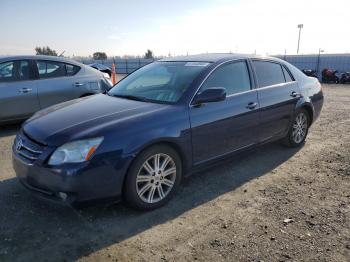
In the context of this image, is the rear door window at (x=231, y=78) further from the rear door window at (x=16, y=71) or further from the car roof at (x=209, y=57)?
the rear door window at (x=16, y=71)

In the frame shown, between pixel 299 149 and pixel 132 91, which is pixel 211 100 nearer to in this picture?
pixel 132 91

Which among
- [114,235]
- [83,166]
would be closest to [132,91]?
[83,166]

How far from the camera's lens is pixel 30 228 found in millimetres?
3391

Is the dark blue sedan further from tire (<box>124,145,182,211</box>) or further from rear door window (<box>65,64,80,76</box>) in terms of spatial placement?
rear door window (<box>65,64,80,76</box>)

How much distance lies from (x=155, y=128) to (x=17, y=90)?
4442 millimetres

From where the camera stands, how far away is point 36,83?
23.4 feet

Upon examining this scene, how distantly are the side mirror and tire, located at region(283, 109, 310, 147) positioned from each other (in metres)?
2.16

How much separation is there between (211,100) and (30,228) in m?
2.38

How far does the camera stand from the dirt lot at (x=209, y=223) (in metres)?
3.02

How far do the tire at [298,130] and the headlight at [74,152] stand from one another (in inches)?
143

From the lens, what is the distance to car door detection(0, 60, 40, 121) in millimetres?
6789

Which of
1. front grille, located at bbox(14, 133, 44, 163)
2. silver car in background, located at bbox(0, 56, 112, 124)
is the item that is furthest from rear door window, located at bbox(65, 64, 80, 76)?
front grille, located at bbox(14, 133, 44, 163)

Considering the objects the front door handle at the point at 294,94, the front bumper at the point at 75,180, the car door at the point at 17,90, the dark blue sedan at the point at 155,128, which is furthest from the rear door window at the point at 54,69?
the front door handle at the point at 294,94

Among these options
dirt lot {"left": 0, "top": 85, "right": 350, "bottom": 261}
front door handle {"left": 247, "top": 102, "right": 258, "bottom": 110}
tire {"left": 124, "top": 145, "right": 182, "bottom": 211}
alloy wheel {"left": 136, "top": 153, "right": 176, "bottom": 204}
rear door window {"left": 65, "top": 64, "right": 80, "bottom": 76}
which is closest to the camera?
dirt lot {"left": 0, "top": 85, "right": 350, "bottom": 261}
